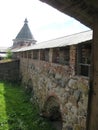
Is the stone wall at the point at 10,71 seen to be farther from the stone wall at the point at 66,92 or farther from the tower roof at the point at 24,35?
the tower roof at the point at 24,35

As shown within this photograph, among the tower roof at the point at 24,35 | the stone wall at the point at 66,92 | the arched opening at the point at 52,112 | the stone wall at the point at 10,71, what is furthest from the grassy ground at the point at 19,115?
the tower roof at the point at 24,35

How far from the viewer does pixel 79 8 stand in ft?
4.28

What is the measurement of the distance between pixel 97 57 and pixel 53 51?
8.17 meters

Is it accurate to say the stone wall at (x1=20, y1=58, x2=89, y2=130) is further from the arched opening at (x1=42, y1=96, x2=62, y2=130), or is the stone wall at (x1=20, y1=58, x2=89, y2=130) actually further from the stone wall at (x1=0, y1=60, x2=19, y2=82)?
the stone wall at (x1=0, y1=60, x2=19, y2=82)

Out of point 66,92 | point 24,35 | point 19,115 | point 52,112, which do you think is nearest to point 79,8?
point 66,92

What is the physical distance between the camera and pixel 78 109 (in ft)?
21.5

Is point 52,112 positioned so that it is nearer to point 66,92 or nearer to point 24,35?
point 66,92

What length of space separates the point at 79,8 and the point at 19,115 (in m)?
10.6

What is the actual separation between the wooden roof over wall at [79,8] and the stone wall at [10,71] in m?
20.3

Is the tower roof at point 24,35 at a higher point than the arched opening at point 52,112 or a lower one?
higher

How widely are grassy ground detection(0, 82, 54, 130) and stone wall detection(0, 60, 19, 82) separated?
21.5 ft

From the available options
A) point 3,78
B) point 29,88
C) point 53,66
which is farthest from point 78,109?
point 3,78

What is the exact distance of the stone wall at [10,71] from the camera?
21.4m

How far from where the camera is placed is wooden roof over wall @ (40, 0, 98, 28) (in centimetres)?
126
